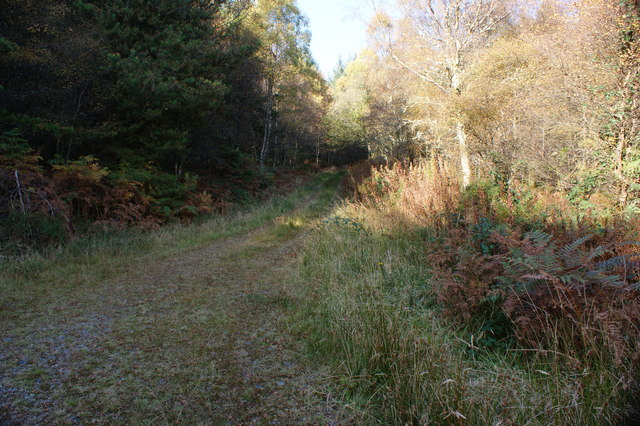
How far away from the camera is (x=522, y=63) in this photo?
36.2 feet

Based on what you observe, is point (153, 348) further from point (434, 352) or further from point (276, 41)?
point (276, 41)

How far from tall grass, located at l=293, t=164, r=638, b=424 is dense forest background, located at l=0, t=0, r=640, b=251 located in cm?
311

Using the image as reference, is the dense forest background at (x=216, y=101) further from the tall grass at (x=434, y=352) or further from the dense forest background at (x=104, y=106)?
the tall grass at (x=434, y=352)

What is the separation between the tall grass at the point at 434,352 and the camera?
1.79 m

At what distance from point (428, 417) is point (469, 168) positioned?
35.9 ft

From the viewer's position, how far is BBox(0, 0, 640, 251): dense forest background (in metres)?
5.82

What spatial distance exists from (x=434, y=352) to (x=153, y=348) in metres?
2.17

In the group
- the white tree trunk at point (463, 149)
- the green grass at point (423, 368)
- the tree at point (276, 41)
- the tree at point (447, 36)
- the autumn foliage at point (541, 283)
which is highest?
the tree at point (276, 41)

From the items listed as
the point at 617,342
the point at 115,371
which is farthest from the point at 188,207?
the point at 617,342

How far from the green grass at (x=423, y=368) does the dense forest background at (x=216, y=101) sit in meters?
4.00

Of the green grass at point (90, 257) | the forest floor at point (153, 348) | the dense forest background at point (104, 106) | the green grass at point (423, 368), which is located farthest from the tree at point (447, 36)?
the forest floor at point (153, 348)

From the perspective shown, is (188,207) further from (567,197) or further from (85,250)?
(567,197)

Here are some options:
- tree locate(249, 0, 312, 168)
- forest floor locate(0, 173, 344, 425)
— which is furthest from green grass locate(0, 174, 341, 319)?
tree locate(249, 0, 312, 168)

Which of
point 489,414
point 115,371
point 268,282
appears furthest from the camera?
point 268,282
